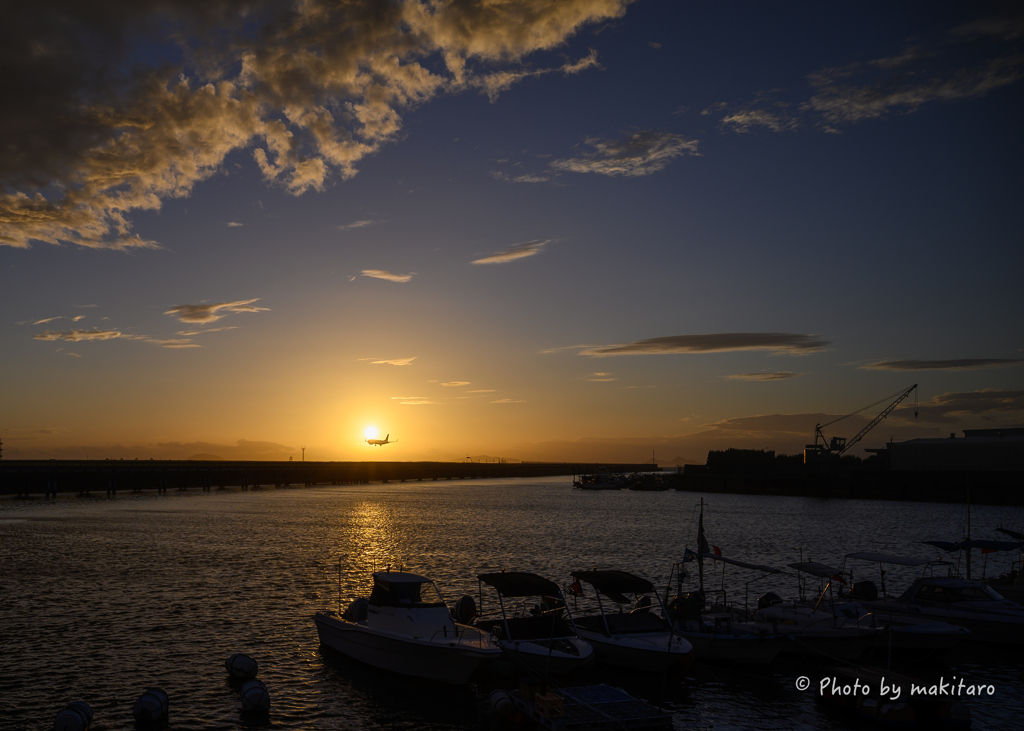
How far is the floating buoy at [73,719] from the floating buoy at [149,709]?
1289mm

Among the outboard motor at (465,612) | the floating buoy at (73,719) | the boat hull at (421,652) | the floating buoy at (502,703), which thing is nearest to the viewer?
the floating buoy at (73,719)

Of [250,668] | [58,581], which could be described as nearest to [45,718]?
[250,668]

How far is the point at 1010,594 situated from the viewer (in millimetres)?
32219

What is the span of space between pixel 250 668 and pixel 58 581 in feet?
88.2

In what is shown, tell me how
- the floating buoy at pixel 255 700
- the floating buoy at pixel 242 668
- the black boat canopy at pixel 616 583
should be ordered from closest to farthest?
the floating buoy at pixel 255 700
the floating buoy at pixel 242 668
the black boat canopy at pixel 616 583

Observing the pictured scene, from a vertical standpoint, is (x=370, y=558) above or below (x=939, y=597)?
below

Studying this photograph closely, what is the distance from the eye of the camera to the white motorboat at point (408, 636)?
22703 millimetres

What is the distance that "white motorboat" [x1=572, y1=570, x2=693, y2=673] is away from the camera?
23266mm

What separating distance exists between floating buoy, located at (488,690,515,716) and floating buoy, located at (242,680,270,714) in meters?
6.97

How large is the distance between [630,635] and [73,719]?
56.1ft

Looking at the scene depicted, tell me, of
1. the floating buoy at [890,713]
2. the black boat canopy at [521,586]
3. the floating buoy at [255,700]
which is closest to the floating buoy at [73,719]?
the floating buoy at [255,700]

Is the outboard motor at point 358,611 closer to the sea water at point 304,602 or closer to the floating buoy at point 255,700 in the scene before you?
the sea water at point 304,602

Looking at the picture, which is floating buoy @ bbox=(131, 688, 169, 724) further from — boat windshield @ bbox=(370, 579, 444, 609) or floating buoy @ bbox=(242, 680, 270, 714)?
boat windshield @ bbox=(370, 579, 444, 609)

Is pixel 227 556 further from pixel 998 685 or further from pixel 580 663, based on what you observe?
pixel 998 685
